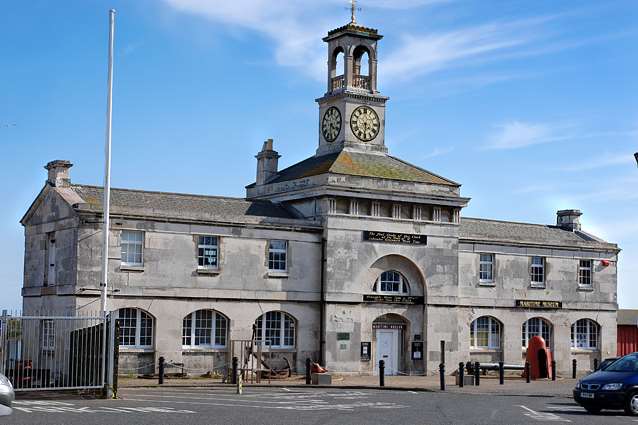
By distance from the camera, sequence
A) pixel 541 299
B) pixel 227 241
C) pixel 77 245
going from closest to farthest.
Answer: pixel 77 245 < pixel 227 241 < pixel 541 299

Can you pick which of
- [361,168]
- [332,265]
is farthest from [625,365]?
[361,168]

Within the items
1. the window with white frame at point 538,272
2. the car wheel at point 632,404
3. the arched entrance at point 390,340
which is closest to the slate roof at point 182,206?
the arched entrance at point 390,340

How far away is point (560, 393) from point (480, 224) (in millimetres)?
17123

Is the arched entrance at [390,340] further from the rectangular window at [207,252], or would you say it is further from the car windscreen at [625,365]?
the car windscreen at [625,365]

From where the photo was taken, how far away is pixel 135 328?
38562 mm

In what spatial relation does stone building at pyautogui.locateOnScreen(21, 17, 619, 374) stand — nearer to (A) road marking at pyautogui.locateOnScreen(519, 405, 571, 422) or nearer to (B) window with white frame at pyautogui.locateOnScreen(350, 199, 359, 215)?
(B) window with white frame at pyautogui.locateOnScreen(350, 199, 359, 215)

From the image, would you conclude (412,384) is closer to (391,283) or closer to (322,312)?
(322,312)

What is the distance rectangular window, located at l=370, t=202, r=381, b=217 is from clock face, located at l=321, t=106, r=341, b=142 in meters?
5.19

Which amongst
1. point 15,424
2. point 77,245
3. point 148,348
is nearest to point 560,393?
point 148,348

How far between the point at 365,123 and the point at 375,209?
554 centimetres

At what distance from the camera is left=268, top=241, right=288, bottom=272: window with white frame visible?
138 ft

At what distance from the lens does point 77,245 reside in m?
37.7

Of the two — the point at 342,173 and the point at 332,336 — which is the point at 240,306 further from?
the point at 342,173

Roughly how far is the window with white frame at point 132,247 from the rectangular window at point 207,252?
2307 mm
